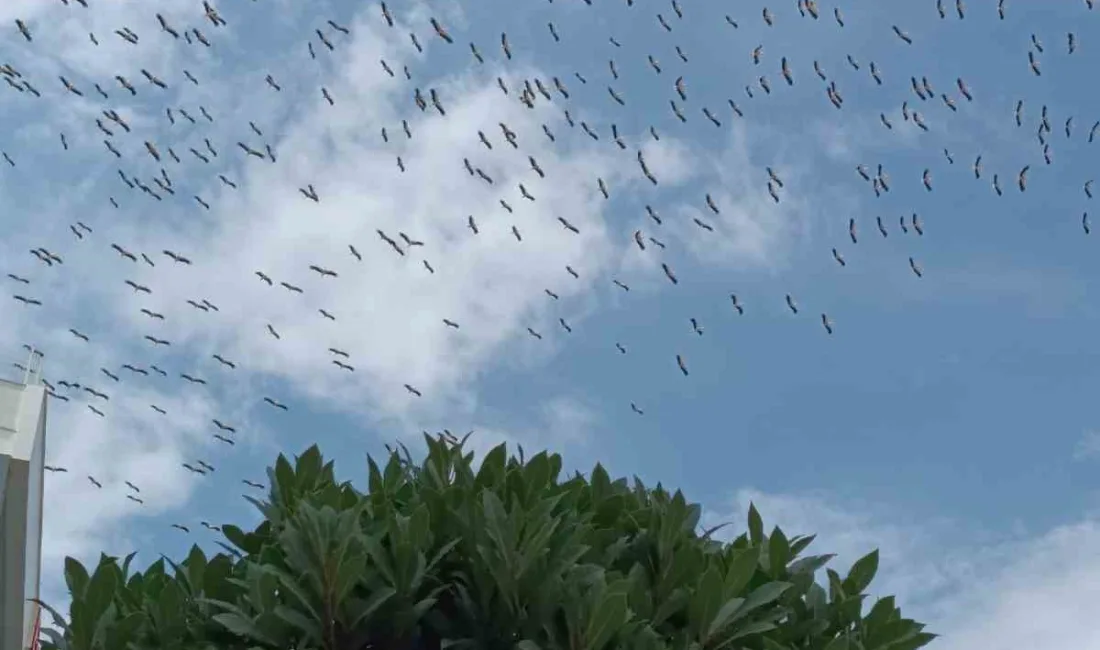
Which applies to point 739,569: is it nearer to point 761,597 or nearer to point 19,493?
point 761,597

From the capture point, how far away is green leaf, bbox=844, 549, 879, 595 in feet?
33.4

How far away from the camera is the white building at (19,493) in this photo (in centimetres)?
2011

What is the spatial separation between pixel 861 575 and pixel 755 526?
0.89 m

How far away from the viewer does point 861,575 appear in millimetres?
10195

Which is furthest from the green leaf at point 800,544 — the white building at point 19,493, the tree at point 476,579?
the white building at point 19,493

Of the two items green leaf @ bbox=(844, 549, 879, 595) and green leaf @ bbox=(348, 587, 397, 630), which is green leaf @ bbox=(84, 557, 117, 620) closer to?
green leaf @ bbox=(348, 587, 397, 630)

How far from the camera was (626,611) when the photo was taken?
347 inches

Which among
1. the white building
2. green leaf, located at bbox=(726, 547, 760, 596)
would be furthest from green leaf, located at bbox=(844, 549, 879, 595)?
the white building

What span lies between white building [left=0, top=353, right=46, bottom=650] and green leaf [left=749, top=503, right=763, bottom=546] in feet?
44.2

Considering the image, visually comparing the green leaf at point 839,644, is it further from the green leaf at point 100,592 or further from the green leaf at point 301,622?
the green leaf at point 100,592

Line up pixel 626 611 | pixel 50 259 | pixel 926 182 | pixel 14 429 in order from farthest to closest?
pixel 50 259, pixel 14 429, pixel 926 182, pixel 626 611

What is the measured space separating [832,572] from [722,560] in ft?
3.12

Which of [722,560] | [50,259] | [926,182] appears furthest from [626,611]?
[50,259]

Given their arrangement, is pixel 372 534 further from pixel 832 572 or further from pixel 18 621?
pixel 18 621
